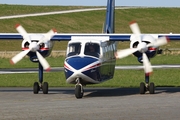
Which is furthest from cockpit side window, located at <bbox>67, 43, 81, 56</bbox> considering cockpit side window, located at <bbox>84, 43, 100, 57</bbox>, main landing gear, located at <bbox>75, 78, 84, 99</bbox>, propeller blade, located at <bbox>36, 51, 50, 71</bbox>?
propeller blade, located at <bbox>36, 51, 50, 71</bbox>

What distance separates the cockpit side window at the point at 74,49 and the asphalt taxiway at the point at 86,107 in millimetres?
1801

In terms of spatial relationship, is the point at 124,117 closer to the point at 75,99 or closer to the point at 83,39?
the point at 75,99

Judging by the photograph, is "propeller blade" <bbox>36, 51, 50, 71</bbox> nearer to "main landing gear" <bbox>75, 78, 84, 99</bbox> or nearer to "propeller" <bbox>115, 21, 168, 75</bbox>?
"main landing gear" <bbox>75, 78, 84, 99</bbox>

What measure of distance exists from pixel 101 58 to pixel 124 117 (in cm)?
839

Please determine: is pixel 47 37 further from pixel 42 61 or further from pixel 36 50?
pixel 42 61

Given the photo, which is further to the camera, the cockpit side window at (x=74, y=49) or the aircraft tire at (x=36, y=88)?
the aircraft tire at (x=36, y=88)

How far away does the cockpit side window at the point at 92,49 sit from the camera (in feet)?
83.0

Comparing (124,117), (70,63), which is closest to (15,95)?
(70,63)

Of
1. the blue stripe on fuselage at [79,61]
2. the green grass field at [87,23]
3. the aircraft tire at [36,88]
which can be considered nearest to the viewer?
the blue stripe on fuselage at [79,61]

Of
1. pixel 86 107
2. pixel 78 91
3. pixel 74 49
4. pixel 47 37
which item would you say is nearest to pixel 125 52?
pixel 74 49

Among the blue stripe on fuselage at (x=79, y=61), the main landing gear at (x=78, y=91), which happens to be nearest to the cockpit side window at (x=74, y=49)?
the blue stripe on fuselage at (x=79, y=61)

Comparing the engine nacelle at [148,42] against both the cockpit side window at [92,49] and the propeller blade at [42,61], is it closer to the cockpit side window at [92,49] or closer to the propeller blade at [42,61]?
the cockpit side window at [92,49]

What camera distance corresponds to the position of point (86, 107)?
2061 cm

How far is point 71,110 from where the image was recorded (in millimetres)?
19672
